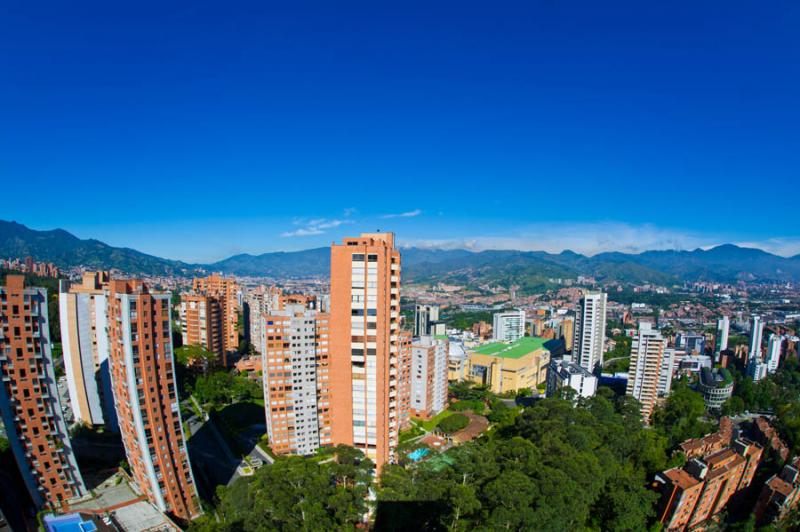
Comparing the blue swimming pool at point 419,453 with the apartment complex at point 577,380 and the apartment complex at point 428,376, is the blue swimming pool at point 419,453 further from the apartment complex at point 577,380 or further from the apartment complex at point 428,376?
the apartment complex at point 577,380

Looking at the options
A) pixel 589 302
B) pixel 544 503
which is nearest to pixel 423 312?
pixel 589 302

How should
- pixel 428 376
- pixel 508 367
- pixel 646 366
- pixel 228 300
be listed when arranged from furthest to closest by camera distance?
pixel 228 300 < pixel 508 367 < pixel 646 366 < pixel 428 376

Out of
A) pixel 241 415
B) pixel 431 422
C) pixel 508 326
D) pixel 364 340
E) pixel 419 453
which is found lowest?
pixel 431 422

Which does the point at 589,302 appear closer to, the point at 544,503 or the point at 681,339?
the point at 681,339

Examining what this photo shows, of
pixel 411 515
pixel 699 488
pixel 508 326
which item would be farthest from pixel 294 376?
pixel 508 326

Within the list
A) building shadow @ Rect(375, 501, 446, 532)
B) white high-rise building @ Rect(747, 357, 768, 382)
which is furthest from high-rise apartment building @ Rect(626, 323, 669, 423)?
building shadow @ Rect(375, 501, 446, 532)

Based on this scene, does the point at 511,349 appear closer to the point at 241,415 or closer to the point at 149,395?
the point at 241,415

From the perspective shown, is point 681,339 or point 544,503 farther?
point 681,339
